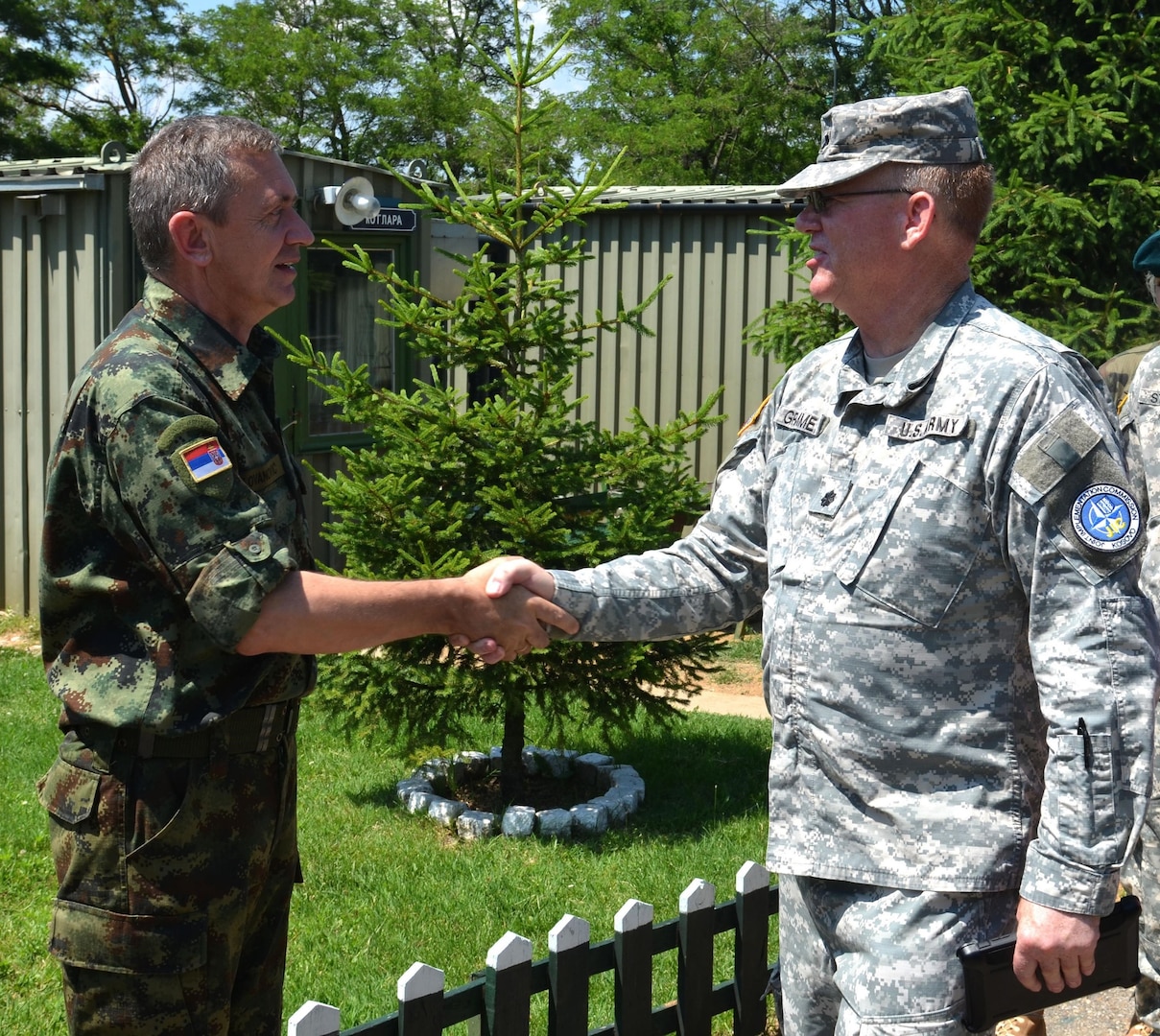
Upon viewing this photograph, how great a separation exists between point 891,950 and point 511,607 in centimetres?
120

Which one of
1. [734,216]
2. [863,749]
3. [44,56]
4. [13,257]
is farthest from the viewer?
[44,56]

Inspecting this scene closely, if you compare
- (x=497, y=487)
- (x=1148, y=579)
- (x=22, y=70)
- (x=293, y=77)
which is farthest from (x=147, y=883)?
(x=293, y=77)

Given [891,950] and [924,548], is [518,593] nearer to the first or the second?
[924,548]

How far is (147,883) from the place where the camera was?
2668 millimetres

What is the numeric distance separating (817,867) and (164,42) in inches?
1404

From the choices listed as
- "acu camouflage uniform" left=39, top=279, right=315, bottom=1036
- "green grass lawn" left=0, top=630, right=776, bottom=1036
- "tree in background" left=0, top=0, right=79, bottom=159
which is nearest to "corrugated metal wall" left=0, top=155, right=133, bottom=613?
"green grass lawn" left=0, top=630, right=776, bottom=1036

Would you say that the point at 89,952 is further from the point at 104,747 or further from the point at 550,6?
the point at 550,6

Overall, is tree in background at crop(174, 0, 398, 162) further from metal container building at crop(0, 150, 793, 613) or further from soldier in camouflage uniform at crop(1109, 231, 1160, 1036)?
soldier in camouflage uniform at crop(1109, 231, 1160, 1036)

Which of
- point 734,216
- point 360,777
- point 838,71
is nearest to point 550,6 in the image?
point 838,71

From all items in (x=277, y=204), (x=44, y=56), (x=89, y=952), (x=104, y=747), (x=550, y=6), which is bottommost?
(x=89, y=952)

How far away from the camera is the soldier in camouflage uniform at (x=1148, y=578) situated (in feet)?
11.2

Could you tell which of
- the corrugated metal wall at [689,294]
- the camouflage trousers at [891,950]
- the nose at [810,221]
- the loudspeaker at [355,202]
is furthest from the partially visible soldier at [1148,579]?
the corrugated metal wall at [689,294]

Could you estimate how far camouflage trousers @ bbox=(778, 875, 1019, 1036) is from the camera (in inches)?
95.9

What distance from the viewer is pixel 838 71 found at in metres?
30.1
